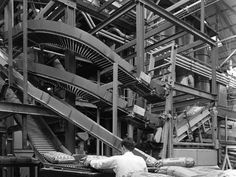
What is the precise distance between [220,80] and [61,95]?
25.5 feet

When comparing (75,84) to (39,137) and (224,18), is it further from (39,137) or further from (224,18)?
(224,18)

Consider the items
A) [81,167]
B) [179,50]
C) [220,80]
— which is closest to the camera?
[81,167]

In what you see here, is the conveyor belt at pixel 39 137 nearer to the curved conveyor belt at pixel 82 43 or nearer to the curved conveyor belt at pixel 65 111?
the curved conveyor belt at pixel 65 111

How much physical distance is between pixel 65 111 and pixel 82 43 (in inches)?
58.7

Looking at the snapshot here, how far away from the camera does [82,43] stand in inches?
253

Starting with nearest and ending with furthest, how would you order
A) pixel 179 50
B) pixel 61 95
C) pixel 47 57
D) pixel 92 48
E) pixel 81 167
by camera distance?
pixel 81 167 → pixel 92 48 → pixel 61 95 → pixel 47 57 → pixel 179 50

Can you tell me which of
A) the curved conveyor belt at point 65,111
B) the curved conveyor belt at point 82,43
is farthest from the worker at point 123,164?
the curved conveyor belt at point 82,43

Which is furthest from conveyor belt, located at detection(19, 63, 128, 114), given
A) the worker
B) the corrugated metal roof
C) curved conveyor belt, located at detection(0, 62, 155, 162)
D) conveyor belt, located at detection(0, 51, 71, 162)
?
the corrugated metal roof

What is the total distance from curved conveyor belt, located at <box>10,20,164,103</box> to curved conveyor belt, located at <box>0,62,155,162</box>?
3.22ft

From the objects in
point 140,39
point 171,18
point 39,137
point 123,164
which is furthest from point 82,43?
point 123,164

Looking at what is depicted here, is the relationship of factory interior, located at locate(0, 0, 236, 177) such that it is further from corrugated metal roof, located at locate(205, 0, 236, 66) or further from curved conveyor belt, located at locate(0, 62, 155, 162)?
corrugated metal roof, located at locate(205, 0, 236, 66)

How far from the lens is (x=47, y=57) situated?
377 inches

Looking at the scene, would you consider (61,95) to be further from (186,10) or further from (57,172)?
(186,10)

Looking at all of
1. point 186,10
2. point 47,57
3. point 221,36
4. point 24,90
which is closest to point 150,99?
point 24,90
